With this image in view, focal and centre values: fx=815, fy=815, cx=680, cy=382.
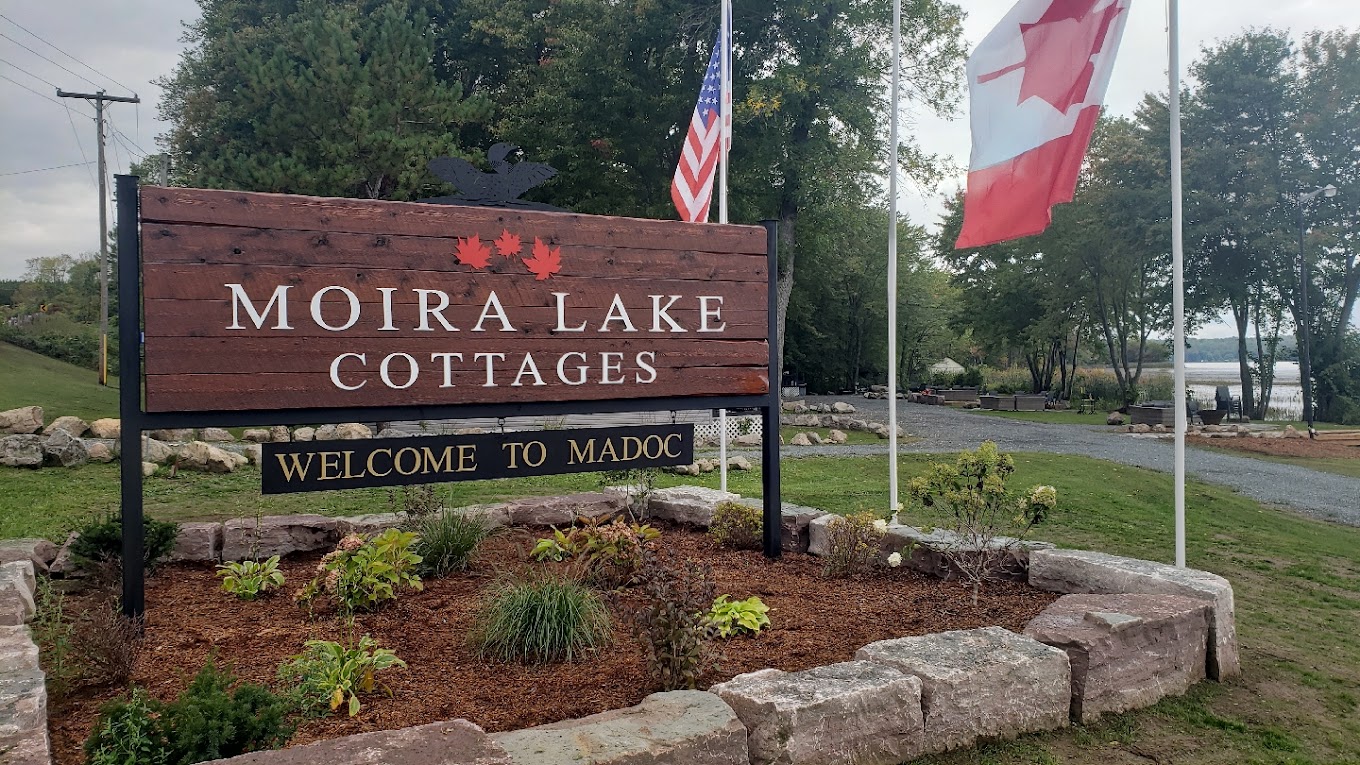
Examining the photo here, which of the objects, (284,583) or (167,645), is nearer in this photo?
(167,645)

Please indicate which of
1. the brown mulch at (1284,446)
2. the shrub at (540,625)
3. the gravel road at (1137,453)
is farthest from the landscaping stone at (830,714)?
the brown mulch at (1284,446)

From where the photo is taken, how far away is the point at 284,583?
16.4ft

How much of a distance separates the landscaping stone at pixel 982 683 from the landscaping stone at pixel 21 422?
14460 mm

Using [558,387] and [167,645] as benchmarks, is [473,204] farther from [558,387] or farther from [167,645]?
[167,645]

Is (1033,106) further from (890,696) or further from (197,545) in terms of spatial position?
(197,545)

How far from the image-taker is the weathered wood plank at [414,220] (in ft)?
13.8

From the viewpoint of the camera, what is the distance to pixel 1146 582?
169 inches

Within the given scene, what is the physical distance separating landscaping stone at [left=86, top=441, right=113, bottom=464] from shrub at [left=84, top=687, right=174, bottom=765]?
10131mm

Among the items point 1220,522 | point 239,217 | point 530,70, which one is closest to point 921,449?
point 1220,522

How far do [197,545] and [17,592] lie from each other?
4.89ft

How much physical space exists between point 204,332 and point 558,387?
1.94 metres

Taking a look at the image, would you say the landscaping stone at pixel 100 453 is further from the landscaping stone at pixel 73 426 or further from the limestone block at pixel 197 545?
the limestone block at pixel 197 545

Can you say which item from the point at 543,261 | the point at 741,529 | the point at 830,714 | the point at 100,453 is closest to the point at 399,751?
the point at 830,714

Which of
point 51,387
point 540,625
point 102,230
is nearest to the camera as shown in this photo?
point 540,625
